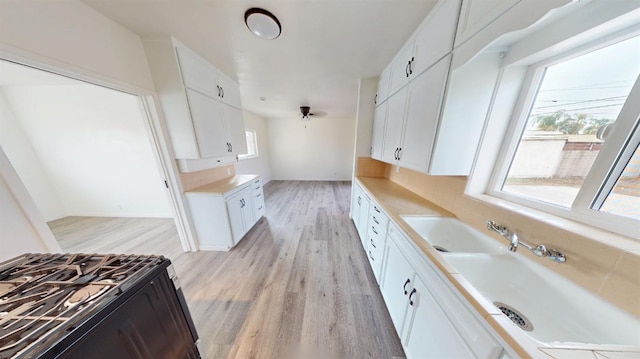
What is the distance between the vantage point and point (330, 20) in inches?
53.4

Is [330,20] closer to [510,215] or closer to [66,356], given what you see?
[510,215]

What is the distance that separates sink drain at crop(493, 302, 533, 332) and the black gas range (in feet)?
5.15

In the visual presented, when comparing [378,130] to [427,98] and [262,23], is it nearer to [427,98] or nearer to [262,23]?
[427,98]

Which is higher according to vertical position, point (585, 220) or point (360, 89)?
point (360, 89)

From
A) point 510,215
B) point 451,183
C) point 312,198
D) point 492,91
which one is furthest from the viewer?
point 312,198

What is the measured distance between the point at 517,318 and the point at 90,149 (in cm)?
570

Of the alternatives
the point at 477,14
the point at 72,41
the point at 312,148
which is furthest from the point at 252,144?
the point at 477,14

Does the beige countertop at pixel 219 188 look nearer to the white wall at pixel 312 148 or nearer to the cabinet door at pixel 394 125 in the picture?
the cabinet door at pixel 394 125

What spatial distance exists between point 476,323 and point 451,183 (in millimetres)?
1113

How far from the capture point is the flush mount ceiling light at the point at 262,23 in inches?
49.6

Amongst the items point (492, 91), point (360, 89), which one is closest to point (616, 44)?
point (492, 91)

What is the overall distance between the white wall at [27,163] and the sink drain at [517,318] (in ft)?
18.7

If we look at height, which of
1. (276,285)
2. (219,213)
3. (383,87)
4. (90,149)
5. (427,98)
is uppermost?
(383,87)

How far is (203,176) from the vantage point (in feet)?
8.03
